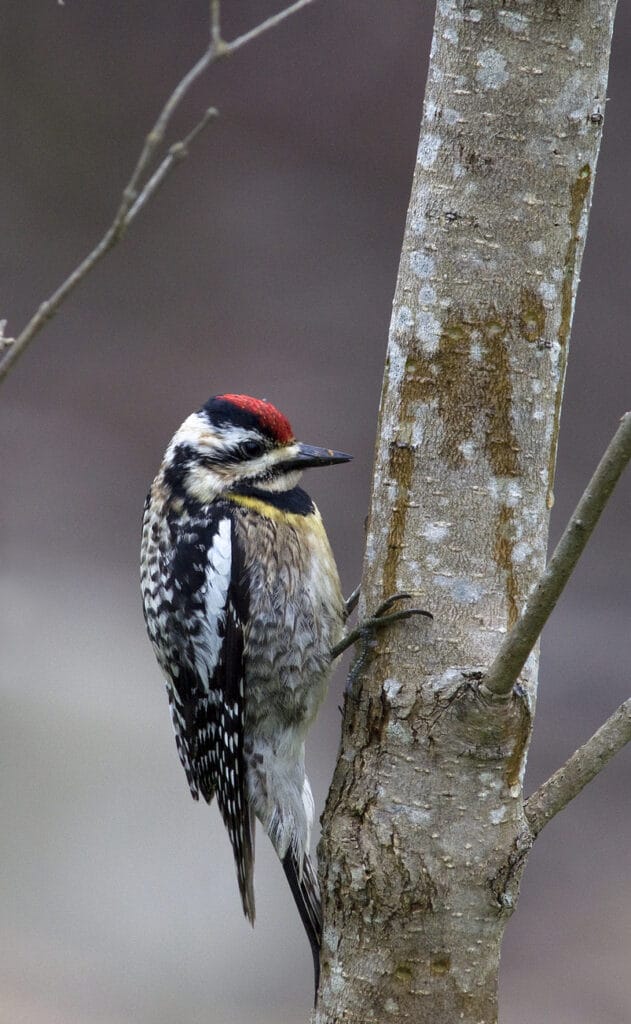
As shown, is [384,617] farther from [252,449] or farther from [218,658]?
[252,449]

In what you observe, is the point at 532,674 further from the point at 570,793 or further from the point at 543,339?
the point at 543,339

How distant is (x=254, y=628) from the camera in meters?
2.68

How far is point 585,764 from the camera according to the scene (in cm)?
192

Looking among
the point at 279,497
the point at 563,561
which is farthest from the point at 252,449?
the point at 563,561

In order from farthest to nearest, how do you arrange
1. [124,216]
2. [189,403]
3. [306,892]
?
[189,403], [306,892], [124,216]

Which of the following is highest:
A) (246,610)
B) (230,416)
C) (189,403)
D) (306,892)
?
(189,403)

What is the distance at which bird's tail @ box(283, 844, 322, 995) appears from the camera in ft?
8.09

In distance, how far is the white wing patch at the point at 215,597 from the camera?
2.67 meters

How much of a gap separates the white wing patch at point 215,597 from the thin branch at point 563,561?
936mm

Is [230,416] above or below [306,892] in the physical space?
above

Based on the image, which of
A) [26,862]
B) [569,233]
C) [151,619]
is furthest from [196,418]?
[26,862]

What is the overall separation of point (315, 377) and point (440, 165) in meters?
4.37

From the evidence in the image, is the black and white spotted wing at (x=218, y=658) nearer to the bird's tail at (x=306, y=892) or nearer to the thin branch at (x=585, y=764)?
the bird's tail at (x=306, y=892)

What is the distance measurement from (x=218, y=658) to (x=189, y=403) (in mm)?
3940
